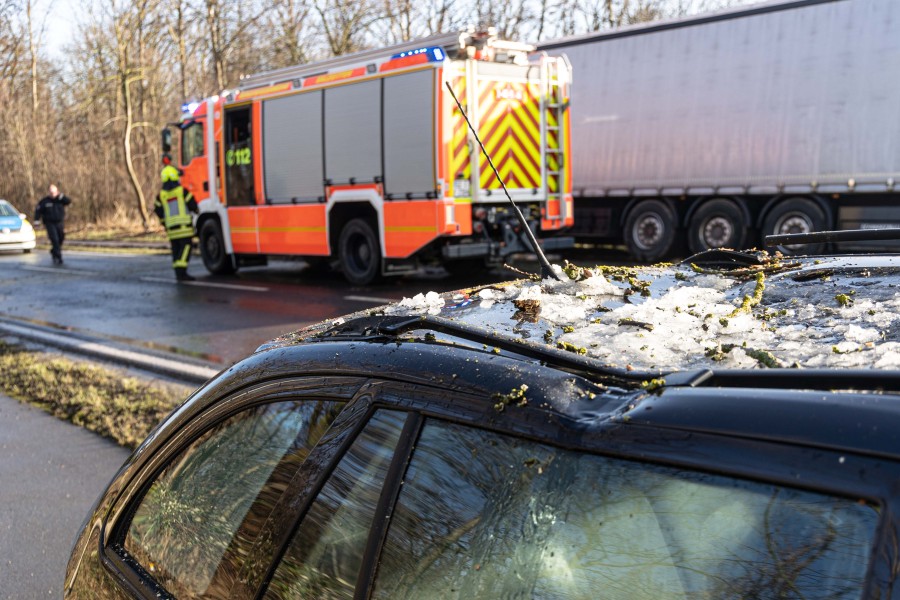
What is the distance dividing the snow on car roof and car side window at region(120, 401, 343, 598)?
16.2 inches

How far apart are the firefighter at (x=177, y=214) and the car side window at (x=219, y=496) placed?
1311 centimetres

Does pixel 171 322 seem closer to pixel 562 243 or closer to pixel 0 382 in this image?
pixel 0 382

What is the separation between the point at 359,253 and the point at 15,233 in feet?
49.9

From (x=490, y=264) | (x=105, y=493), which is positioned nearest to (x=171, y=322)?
(x=490, y=264)

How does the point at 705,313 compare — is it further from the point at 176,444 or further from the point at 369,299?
the point at 369,299

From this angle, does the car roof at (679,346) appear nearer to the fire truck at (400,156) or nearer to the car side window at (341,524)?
the car side window at (341,524)

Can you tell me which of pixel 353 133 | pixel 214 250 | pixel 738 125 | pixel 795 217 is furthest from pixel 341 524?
pixel 214 250

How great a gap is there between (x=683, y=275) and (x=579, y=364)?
3.60ft

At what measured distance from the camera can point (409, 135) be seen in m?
11.8

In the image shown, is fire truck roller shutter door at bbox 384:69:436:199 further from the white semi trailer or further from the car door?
the car door

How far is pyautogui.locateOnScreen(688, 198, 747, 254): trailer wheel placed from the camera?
45.9 feet

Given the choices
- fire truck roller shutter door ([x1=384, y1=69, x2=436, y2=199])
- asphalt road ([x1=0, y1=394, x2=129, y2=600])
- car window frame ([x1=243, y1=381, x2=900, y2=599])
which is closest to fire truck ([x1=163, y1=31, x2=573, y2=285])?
fire truck roller shutter door ([x1=384, y1=69, x2=436, y2=199])

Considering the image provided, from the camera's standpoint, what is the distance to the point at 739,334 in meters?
1.61

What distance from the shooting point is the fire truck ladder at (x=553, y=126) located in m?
12.6
